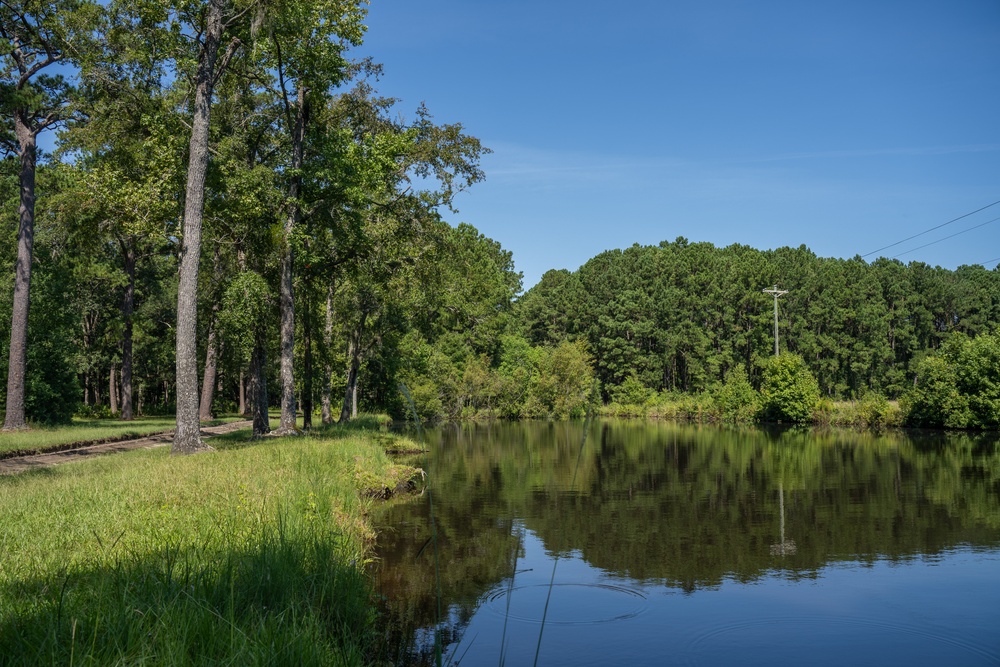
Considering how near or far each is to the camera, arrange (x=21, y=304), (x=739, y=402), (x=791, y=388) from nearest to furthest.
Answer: (x=21, y=304)
(x=791, y=388)
(x=739, y=402)

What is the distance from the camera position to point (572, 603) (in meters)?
9.36

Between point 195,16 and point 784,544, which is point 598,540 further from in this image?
point 195,16

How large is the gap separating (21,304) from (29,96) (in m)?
7.04

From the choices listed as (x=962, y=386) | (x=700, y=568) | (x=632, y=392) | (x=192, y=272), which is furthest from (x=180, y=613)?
(x=632, y=392)

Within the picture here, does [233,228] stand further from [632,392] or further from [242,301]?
[632,392]

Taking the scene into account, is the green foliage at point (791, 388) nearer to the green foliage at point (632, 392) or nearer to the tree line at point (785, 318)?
the tree line at point (785, 318)

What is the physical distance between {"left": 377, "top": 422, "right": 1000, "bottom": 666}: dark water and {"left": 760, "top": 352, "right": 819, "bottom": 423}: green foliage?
2869cm

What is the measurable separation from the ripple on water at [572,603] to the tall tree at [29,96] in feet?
73.4

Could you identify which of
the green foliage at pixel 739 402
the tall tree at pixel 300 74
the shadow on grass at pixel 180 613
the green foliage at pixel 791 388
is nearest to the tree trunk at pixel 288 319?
the tall tree at pixel 300 74

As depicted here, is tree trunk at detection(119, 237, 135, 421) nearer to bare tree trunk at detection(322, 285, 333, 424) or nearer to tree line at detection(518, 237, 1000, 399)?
bare tree trunk at detection(322, 285, 333, 424)

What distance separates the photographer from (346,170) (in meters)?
22.1

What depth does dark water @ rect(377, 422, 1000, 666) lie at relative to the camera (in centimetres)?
773

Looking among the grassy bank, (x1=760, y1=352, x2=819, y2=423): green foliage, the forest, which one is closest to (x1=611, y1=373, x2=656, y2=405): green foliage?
the forest

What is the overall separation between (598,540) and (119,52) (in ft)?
60.6
